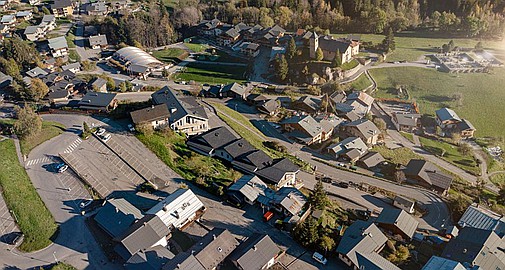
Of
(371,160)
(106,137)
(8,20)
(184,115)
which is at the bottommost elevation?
(371,160)

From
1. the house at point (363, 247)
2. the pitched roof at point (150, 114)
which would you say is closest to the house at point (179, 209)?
the house at point (363, 247)

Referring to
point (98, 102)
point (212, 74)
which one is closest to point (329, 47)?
point (212, 74)

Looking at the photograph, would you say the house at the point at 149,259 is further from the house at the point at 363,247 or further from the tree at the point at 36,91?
the tree at the point at 36,91

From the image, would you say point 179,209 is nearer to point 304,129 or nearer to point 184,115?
point 184,115

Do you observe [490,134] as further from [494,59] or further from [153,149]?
[153,149]

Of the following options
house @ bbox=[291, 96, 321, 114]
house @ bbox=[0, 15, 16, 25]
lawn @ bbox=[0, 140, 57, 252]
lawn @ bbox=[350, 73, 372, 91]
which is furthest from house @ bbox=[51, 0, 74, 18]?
lawn @ bbox=[350, 73, 372, 91]

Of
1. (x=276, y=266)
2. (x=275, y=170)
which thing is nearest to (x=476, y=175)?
(x=275, y=170)
